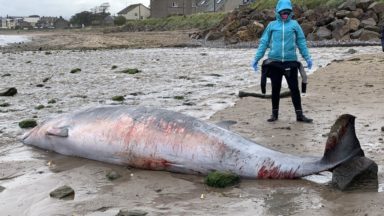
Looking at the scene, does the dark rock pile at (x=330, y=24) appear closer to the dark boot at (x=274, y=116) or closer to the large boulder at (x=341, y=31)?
the large boulder at (x=341, y=31)

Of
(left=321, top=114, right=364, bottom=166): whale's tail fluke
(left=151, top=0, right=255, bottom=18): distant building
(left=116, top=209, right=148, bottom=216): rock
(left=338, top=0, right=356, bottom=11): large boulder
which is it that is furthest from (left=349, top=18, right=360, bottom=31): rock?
(left=151, top=0, right=255, bottom=18): distant building

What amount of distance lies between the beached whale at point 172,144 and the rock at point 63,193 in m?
1.16

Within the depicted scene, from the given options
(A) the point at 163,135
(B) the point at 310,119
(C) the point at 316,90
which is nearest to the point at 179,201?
(A) the point at 163,135

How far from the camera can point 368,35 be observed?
32.6 metres

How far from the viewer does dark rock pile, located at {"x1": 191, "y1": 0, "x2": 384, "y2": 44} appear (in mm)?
34312

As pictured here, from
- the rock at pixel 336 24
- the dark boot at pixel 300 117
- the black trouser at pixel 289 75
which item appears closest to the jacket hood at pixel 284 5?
the black trouser at pixel 289 75

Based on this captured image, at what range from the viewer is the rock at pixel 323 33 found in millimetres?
35594

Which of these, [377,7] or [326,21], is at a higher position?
[377,7]

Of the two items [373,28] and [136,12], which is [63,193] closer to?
[373,28]

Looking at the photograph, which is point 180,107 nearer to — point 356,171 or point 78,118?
point 78,118

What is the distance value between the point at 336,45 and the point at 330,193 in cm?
2705

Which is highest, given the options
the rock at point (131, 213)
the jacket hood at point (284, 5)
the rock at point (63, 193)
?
the jacket hood at point (284, 5)

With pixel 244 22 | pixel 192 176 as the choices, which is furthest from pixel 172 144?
pixel 244 22

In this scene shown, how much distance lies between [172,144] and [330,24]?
3225 centimetres
